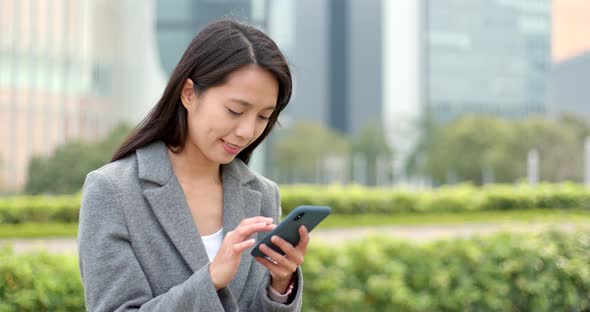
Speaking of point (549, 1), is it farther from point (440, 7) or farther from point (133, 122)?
point (133, 122)

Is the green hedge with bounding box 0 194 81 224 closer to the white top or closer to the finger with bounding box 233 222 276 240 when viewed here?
the white top

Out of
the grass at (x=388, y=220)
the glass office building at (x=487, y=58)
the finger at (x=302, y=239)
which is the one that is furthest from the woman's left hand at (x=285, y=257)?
the glass office building at (x=487, y=58)

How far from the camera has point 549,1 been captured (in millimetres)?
82062

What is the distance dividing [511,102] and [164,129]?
80599 millimetres

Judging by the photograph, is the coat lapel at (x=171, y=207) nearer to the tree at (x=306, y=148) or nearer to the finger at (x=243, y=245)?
the finger at (x=243, y=245)

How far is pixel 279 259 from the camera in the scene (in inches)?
61.1

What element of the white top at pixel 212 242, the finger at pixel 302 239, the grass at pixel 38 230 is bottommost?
the grass at pixel 38 230

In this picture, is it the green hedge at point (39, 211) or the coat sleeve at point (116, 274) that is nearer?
the coat sleeve at point (116, 274)

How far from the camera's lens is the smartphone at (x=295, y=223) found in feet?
4.77

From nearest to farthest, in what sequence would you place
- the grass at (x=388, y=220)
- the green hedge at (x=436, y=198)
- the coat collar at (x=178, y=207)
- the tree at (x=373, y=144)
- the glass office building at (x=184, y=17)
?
the coat collar at (x=178, y=207) < the grass at (x=388, y=220) < the green hedge at (x=436, y=198) < the glass office building at (x=184, y=17) < the tree at (x=373, y=144)

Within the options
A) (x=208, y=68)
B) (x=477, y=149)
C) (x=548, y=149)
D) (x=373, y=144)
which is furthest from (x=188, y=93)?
(x=373, y=144)

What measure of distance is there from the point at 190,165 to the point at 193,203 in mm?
93

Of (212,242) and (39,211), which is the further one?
(39,211)

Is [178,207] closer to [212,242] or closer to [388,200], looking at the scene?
[212,242]
